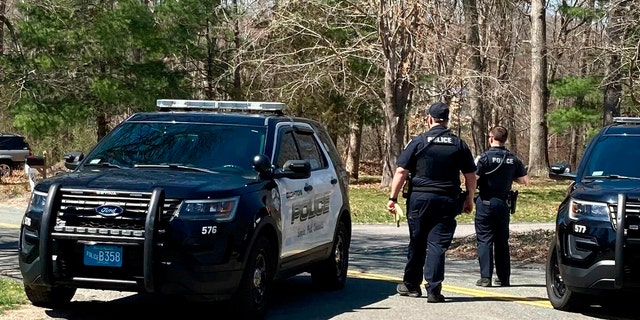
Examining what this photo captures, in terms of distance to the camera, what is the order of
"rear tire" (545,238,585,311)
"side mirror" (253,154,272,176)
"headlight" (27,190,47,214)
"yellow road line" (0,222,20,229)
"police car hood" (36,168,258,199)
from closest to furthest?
"police car hood" (36,168,258,199), "headlight" (27,190,47,214), "side mirror" (253,154,272,176), "rear tire" (545,238,585,311), "yellow road line" (0,222,20,229)

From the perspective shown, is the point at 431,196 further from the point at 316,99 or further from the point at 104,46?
the point at 316,99

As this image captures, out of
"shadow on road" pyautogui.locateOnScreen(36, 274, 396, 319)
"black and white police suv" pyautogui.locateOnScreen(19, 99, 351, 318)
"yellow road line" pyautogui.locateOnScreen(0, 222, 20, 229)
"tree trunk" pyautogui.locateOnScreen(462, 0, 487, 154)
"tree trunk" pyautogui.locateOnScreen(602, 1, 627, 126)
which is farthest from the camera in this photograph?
"tree trunk" pyautogui.locateOnScreen(462, 0, 487, 154)

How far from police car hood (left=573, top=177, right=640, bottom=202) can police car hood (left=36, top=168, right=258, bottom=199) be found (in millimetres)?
2923

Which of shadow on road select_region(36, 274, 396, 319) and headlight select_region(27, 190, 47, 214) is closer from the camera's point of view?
headlight select_region(27, 190, 47, 214)

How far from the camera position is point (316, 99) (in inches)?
1458

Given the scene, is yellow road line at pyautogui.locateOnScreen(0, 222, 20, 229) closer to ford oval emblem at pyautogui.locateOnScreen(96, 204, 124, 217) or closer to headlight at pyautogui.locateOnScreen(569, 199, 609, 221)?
ford oval emblem at pyautogui.locateOnScreen(96, 204, 124, 217)

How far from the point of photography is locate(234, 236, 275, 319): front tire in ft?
26.2

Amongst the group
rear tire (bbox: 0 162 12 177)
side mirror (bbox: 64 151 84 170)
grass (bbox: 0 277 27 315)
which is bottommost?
rear tire (bbox: 0 162 12 177)

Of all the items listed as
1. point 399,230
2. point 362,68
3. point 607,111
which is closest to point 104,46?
point 362,68

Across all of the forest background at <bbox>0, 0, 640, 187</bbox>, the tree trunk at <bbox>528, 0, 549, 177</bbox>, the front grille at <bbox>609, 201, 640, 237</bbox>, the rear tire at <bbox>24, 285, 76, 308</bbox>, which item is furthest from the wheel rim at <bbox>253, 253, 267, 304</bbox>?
the tree trunk at <bbox>528, 0, 549, 177</bbox>

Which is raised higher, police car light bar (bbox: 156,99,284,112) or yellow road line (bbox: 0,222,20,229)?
police car light bar (bbox: 156,99,284,112)

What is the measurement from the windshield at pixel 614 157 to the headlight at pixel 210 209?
12.3 feet

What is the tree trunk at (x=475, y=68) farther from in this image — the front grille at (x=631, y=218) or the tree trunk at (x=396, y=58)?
the front grille at (x=631, y=218)

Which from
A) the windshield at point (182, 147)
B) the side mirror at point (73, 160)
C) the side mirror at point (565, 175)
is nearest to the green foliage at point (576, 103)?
the side mirror at point (565, 175)
